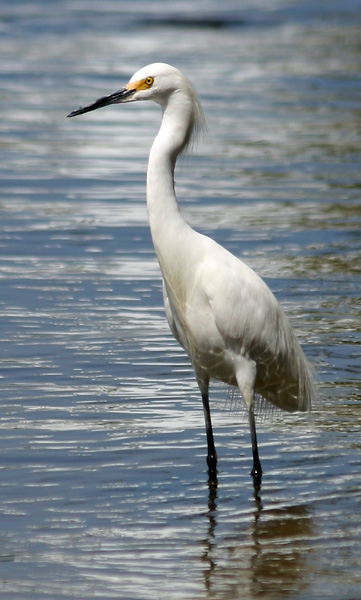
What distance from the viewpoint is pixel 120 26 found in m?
26.7

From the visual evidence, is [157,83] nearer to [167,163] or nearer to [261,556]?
[167,163]

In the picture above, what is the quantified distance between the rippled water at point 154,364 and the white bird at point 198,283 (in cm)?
44

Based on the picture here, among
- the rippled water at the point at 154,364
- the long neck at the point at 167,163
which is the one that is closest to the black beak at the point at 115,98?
the long neck at the point at 167,163

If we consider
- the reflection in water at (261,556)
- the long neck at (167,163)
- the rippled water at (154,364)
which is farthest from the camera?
the long neck at (167,163)

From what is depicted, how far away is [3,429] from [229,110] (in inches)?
428

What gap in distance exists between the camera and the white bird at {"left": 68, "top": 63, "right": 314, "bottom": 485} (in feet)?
17.1

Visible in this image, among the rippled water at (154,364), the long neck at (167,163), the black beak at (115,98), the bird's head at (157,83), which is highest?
the bird's head at (157,83)

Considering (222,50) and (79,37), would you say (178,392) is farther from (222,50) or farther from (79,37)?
(79,37)

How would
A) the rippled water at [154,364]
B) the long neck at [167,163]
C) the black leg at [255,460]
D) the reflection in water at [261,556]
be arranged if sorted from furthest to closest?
the black leg at [255,460], the long neck at [167,163], the rippled water at [154,364], the reflection in water at [261,556]

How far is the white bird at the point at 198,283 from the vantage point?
5.21m

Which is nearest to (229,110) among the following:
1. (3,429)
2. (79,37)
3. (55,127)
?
(55,127)

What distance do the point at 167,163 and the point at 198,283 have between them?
20.7 inches

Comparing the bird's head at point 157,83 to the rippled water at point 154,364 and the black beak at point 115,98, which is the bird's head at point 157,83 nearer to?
the black beak at point 115,98

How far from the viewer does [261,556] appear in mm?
4633
